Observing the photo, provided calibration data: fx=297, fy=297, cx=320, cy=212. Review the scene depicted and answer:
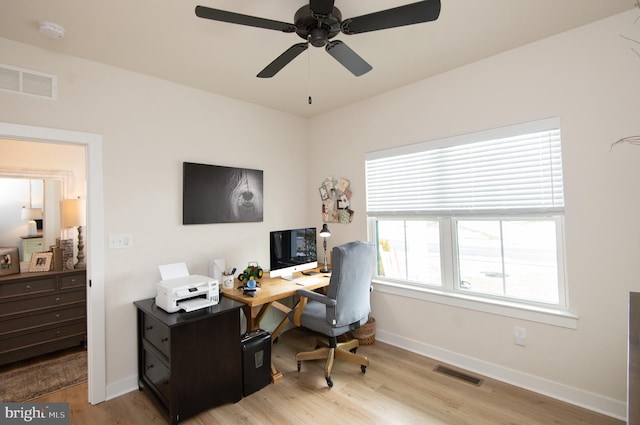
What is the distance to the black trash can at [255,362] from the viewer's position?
231cm

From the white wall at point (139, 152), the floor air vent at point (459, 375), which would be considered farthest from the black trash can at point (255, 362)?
the floor air vent at point (459, 375)

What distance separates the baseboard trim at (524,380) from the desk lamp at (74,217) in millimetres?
3567

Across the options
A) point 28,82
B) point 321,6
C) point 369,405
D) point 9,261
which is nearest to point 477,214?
point 369,405

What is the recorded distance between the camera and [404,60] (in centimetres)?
245

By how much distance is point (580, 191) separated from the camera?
207 cm

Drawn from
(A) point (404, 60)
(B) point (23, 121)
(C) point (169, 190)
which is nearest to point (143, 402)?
(C) point (169, 190)

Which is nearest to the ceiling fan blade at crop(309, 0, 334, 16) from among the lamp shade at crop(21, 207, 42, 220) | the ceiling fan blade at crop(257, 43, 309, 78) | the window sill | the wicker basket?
the ceiling fan blade at crop(257, 43, 309, 78)

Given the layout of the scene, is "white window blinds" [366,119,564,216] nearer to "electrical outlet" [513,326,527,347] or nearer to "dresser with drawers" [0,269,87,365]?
"electrical outlet" [513,326,527,347]

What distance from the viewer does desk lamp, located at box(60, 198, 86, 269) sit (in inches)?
131

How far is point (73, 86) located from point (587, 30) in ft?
12.2

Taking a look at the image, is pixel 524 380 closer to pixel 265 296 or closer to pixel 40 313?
pixel 265 296

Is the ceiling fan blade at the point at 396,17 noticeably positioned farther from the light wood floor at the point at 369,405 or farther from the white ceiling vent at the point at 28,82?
the light wood floor at the point at 369,405
